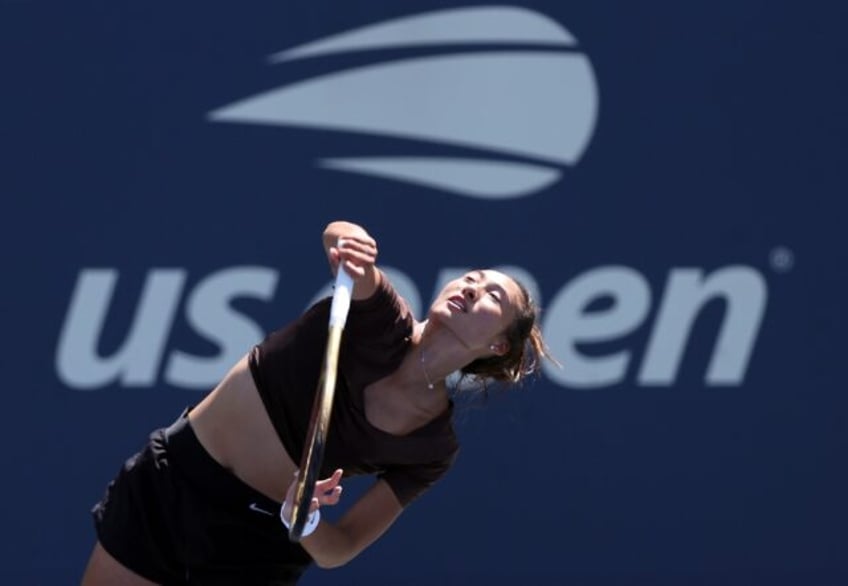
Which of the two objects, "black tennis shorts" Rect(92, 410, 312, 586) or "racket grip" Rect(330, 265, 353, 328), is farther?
"black tennis shorts" Rect(92, 410, 312, 586)

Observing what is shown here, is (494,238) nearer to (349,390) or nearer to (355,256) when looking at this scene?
(349,390)

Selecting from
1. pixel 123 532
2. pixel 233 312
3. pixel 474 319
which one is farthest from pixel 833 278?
pixel 123 532

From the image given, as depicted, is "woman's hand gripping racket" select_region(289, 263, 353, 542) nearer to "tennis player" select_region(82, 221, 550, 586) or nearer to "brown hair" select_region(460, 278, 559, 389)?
"tennis player" select_region(82, 221, 550, 586)

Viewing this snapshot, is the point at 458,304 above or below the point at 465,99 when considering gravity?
below

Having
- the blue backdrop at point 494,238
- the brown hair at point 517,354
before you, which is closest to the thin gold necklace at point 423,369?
the brown hair at point 517,354

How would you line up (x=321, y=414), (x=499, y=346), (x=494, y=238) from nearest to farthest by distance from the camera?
(x=321, y=414)
(x=499, y=346)
(x=494, y=238)

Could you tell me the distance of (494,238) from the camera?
17.6ft

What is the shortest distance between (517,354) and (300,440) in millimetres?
472

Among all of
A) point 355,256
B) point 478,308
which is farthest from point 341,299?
point 478,308

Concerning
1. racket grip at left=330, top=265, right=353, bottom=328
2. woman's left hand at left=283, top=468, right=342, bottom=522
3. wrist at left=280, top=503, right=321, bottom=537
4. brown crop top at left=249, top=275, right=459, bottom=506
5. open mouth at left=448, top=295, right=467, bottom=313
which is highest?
open mouth at left=448, top=295, right=467, bottom=313

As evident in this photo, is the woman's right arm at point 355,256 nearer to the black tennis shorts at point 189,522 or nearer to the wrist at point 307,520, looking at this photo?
the wrist at point 307,520

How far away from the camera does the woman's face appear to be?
3.61 metres

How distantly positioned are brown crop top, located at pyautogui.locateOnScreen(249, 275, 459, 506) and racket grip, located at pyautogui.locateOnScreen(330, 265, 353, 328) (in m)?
0.18

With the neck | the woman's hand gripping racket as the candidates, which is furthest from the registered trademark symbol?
the woman's hand gripping racket
